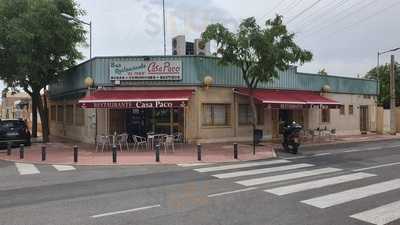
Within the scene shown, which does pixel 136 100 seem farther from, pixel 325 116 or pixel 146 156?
pixel 325 116

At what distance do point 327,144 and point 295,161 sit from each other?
8568 mm

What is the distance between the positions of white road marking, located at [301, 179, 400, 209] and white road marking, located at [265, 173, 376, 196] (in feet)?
2.68

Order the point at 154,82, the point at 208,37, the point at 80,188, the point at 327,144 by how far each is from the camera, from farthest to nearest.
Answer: the point at 327,144 → the point at 154,82 → the point at 208,37 → the point at 80,188

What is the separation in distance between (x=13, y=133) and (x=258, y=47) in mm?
13546

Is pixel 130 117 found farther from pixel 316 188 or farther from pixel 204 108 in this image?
pixel 316 188

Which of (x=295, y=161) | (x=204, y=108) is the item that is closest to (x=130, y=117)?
(x=204, y=108)

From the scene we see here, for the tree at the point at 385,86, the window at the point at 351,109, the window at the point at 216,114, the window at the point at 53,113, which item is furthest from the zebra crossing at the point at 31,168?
the tree at the point at 385,86

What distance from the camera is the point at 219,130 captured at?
74.8 feet

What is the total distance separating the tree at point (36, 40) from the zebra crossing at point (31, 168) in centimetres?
773

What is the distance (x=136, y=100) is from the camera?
1972cm

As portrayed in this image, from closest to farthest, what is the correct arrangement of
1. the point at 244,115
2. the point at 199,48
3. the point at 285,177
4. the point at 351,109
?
the point at 285,177, the point at 244,115, the point at 199,48, the point at 351,109

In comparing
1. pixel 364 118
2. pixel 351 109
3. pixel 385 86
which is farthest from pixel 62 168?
pixel 385 86

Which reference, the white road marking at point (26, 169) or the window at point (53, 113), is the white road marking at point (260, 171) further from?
the window at point (53, 113)

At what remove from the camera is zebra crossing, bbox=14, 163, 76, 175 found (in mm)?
13297
